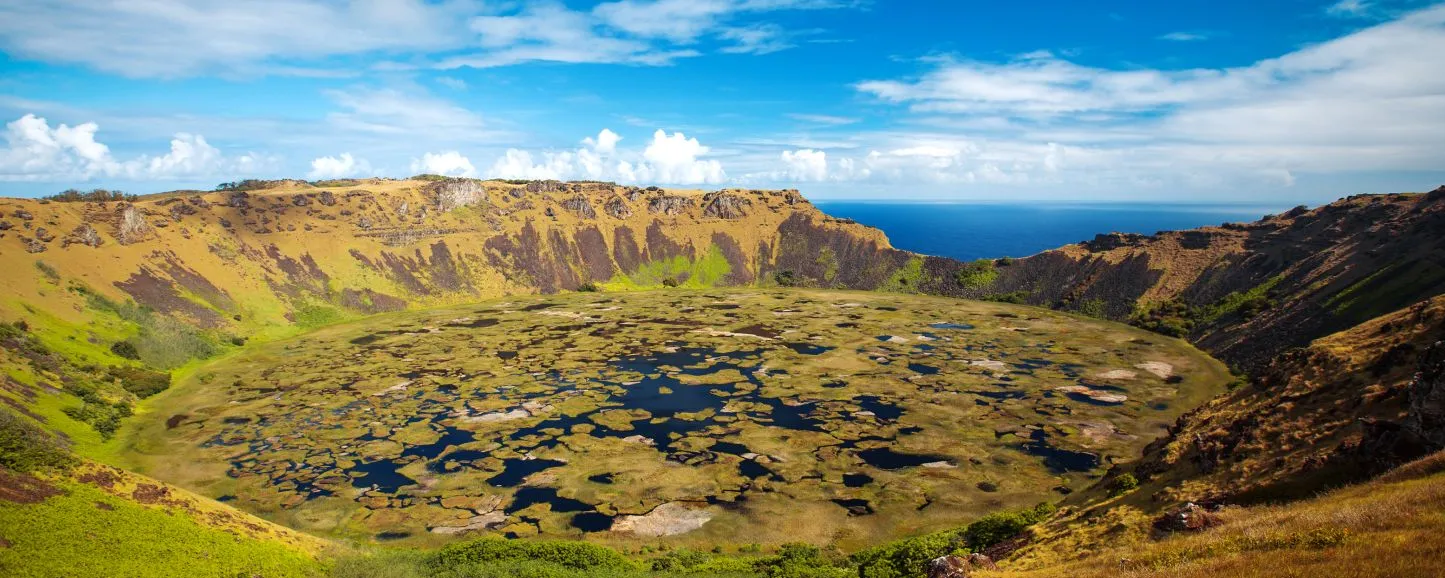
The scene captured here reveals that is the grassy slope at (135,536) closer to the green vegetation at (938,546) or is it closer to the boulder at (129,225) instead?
the green vegetation at (938,546)

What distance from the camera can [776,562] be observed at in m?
46.8

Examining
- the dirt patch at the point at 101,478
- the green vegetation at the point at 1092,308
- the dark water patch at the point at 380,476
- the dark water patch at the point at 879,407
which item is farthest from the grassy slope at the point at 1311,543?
the green vegetation at the point at 1092,308

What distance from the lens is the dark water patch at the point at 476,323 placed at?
150m

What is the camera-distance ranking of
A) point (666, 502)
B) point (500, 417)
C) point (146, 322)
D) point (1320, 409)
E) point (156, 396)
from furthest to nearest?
point (146, 322) → point (156, 396) → point (500, 417) → point (666, 502) → point (1320, 409)

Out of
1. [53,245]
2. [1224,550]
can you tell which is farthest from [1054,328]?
[53,245]

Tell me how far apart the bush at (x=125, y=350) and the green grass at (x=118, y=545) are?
311ft

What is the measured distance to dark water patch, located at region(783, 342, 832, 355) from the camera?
388 ft

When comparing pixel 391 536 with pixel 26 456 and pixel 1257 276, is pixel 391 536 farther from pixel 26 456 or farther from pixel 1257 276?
pixel 1257 276

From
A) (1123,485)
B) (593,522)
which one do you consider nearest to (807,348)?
(593,522)

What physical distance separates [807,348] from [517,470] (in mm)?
67337

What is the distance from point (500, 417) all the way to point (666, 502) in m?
35.5

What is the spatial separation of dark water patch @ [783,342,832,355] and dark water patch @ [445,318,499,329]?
76.3 m

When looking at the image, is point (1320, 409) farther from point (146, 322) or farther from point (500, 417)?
point (146, 322)

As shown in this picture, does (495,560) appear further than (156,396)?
No
